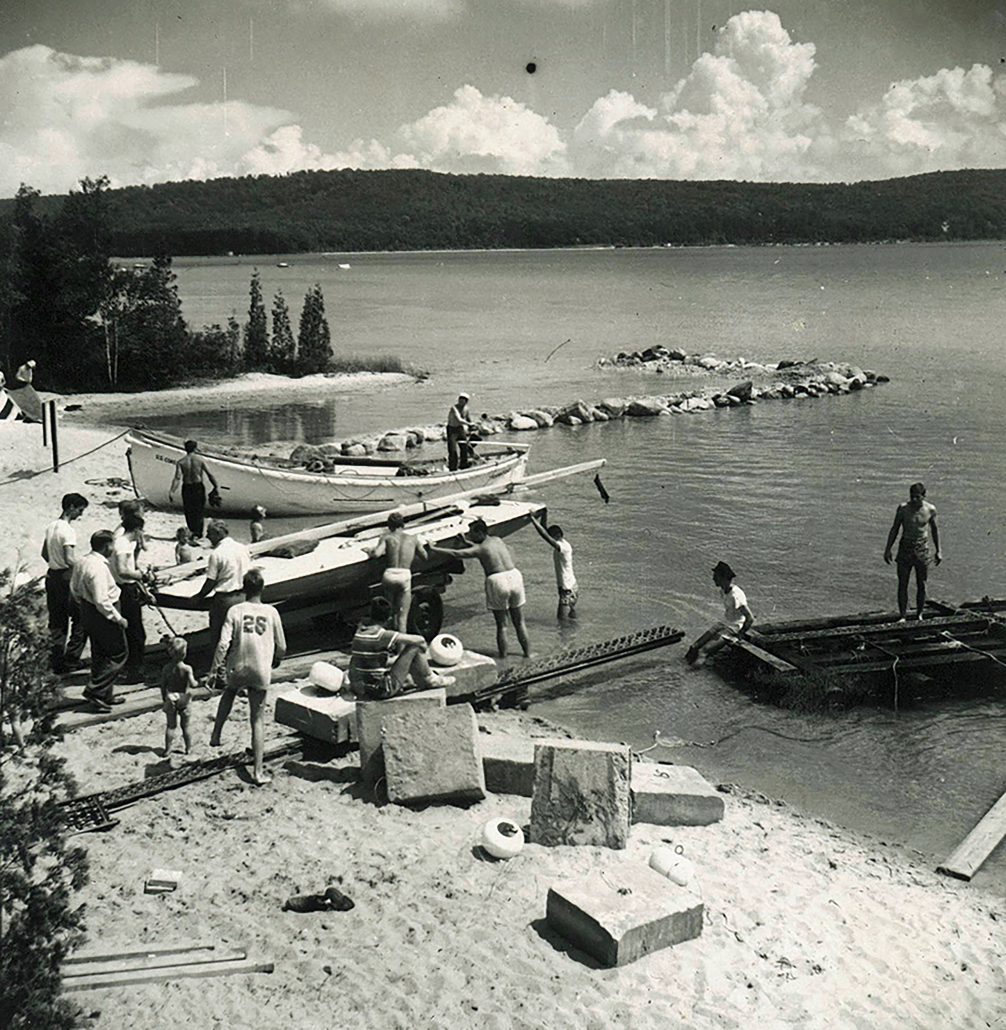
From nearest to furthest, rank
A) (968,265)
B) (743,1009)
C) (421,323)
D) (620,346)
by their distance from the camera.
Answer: (743,1009) < (620,346) < (421,323) < (968,265)

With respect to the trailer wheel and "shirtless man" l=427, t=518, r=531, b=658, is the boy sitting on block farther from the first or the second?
the trailer wheel

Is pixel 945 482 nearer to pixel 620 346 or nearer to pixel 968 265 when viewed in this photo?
pixel 620 346

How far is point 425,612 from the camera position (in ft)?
43.8

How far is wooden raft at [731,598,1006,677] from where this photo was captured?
39.7ft

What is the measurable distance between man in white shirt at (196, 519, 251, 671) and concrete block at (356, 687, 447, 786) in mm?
2196

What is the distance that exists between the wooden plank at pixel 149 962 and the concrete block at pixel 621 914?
1.88 m

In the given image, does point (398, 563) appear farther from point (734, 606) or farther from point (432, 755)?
point (432, 755)

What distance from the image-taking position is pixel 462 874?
746 centimetres

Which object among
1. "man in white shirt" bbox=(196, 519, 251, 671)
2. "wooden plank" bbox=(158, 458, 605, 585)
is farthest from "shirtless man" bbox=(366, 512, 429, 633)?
"man in white shirt" bbox=(196, 519, 251, 671)

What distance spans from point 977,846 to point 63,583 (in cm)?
822

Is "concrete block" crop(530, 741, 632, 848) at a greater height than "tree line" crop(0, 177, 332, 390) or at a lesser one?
lesser

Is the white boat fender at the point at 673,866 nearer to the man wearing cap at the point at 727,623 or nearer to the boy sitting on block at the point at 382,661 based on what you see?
the boy sitting on block at the point at 382,661

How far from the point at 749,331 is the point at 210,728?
5656 centimetres

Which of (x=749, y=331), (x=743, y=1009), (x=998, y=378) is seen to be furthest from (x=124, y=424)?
(x=749, y=331)
